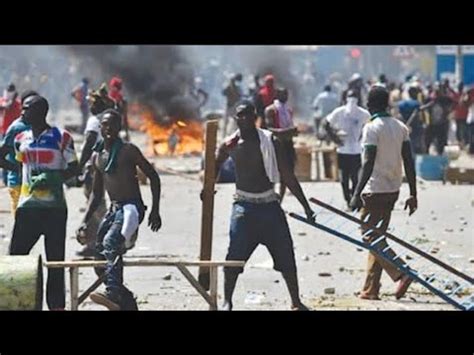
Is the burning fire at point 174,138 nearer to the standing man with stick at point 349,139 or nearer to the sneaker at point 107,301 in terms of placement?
the standing man with stick at point 349,139

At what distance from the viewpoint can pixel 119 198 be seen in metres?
10.5

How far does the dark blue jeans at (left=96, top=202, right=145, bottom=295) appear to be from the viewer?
33.7 ft

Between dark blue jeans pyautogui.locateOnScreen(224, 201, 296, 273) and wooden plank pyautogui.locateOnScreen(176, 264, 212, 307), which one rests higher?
dark blue jeans pyautogui.locateOnScreen(224, 201, 296, 273)

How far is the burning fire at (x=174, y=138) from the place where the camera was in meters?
25.9

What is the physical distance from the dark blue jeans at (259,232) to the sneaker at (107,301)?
3.12 ft

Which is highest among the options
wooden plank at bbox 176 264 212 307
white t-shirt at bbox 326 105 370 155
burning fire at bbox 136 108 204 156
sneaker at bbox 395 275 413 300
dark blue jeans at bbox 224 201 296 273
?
white t-shirt at bbox 326 105 370 155

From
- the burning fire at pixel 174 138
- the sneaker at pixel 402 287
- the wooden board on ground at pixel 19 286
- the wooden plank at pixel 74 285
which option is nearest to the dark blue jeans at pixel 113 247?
the wooden plank at pixel 74 285

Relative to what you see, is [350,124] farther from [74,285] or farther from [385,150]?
[74,285]

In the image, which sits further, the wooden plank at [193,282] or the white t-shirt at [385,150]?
the white t-shirt at [385,150]

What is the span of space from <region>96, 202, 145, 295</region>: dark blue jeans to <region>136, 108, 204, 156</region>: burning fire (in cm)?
1501

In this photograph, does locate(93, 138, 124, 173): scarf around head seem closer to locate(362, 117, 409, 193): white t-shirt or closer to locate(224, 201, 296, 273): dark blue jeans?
locate(224, 201, 296, 273): dark blue jeans

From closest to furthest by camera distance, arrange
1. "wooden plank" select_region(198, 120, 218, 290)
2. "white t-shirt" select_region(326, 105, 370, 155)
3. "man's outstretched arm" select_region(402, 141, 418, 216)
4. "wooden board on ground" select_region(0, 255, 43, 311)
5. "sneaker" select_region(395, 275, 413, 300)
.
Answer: "wooden board on ground" select_region(0, 255, 43, 311)
"wooden plank" select_region(198, 120, 218, 290)
"man's outstretched arm" select_region(402, 141, 418, 216)
"sneaker" select_region(395, 275, 413, 300)
"white t-shirt" select_region(326, 105, 370, 155)

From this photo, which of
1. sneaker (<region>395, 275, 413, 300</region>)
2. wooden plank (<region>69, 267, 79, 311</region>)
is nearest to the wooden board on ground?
wooden plank (<region>69, 267, 79, 311</region>)
